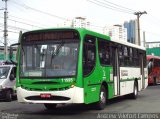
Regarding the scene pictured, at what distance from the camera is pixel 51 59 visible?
40.6 ft

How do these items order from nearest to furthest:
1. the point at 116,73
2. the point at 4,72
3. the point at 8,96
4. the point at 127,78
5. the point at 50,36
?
1. the point at 50,36
2. the point at 116,73
3. the point at 127,78
4. the point at 8,96
5. the point at 4,72

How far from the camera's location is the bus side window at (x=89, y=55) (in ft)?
40.9

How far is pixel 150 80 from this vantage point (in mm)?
36062

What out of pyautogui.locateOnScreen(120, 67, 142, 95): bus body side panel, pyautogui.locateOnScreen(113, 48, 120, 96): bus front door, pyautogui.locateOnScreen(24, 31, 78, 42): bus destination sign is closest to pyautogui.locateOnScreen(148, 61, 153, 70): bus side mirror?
pyautogui.locateOnScreen(120, 67, 142, 95): bus body side panel

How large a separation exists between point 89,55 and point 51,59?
4.39 ft

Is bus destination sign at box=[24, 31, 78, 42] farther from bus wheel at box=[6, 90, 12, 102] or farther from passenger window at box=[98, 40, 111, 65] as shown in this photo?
bus wheel at box=[6, 90, 12, 102]

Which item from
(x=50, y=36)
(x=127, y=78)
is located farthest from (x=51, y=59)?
(x=127, y=78)

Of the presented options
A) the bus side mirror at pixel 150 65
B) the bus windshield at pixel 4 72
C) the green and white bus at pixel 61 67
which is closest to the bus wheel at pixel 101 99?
the green and white bus at pixel 61 67

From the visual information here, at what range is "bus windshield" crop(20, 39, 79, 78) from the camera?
12180 mm

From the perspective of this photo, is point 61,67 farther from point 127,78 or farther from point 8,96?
point 8,96

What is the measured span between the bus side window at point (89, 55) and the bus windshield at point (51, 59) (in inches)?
14.6

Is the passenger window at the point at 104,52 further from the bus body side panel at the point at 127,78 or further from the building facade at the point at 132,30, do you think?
the building facade at the point at 132,30

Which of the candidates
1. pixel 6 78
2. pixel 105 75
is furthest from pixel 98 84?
pixel 6 78

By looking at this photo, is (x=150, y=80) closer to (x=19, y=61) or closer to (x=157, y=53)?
(x=19, y=61)
